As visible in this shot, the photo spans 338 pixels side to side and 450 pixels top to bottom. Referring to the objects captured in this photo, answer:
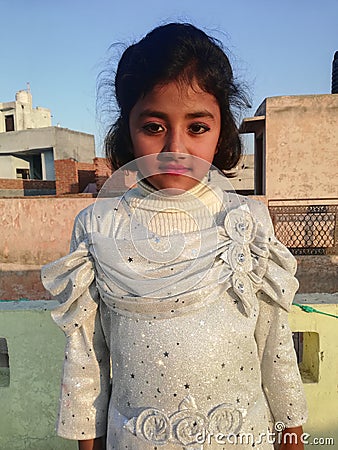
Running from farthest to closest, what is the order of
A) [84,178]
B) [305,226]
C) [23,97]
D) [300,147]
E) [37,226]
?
[23,97], [84,178], [300,147], [305,226], [37,226]

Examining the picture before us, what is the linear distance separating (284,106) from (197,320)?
7.23 meters

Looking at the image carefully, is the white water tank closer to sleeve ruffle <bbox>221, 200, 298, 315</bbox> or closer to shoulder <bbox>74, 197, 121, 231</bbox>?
shoulder <bbox>74, 197, 121, 231</bbox>

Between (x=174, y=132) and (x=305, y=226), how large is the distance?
19.0ft

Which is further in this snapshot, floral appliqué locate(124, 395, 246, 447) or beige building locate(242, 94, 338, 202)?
beige building locate(242, 94, 338, 202)

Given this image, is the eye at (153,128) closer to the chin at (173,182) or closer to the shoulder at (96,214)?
the chin at (173,182)

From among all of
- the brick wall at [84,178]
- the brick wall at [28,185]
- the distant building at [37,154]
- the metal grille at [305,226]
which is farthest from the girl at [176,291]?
the brick wall at [28,185]

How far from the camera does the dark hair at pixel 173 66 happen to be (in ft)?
2.54

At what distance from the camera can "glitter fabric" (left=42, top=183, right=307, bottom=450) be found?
0.79 meters

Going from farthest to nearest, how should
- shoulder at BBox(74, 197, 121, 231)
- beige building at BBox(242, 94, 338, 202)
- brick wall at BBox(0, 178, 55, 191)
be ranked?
1. brick wall at BBox(0, 178, 55, 191)
2. beige building at BBox(242, 94, 338, 202)
3. shoulder at BBox(74, 197, 121, 231)

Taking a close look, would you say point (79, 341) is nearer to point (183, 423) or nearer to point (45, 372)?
point (183, 423)

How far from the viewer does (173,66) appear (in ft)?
2.52

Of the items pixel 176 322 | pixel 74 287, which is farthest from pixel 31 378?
pixel 176 322

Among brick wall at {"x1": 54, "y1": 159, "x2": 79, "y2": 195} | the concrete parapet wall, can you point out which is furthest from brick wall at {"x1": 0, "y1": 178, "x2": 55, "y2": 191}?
the concrete parapet wall

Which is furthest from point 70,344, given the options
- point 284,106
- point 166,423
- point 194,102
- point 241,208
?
point 284,106
